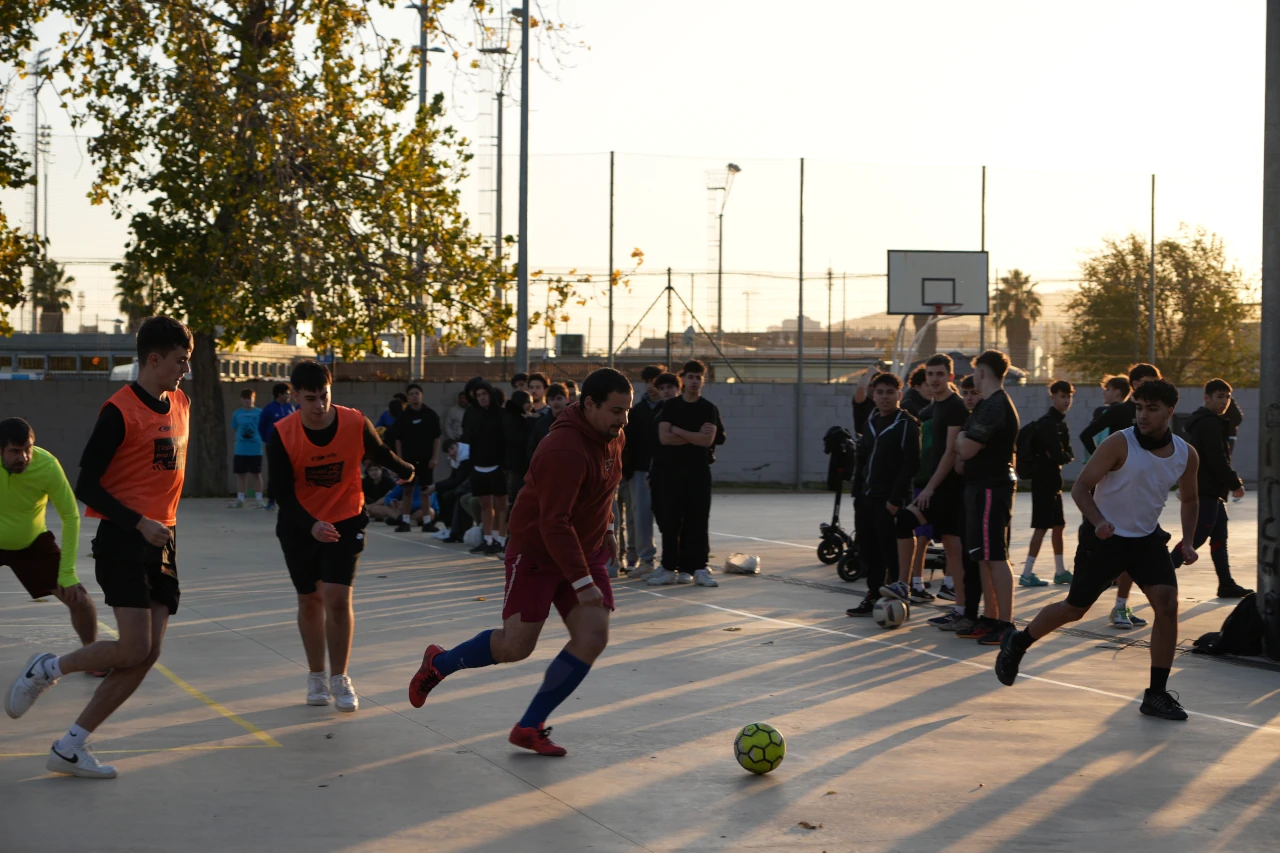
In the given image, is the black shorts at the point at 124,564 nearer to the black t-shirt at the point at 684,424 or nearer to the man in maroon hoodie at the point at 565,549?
the man in maroon hoodie at the point at 565,549

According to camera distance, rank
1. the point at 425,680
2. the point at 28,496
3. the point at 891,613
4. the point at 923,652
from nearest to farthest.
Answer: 1. the point at 425,680
2. the point at 28,496
3. the point at 923,652
4. the point at 891,613

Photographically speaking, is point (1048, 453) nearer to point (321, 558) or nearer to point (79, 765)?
point (321, 558)

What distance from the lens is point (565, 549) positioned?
5.92 meters

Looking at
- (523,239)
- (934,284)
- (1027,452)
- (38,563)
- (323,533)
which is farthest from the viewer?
(934,284)

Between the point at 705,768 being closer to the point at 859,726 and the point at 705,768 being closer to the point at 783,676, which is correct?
the point at 859,726

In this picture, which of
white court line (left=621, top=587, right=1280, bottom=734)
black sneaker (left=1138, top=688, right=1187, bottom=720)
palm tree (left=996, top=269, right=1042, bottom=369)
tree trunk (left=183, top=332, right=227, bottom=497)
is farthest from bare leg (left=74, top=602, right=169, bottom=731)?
palm tree (left=996, top=269, right=1042, bottom=369)

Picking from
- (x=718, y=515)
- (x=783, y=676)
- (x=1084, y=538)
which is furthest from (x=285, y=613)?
(x=718, y=515)

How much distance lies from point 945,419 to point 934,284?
64.4ft

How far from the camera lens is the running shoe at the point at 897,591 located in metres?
10.4

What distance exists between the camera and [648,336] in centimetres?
2862

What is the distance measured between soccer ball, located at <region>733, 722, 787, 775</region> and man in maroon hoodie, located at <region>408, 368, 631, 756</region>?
739 millimetres

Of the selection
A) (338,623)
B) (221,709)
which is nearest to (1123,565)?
(338,623)

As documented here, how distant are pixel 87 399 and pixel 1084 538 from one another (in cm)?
2259

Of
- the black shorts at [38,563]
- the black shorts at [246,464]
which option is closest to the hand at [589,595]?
the black shorts at [38,563]
